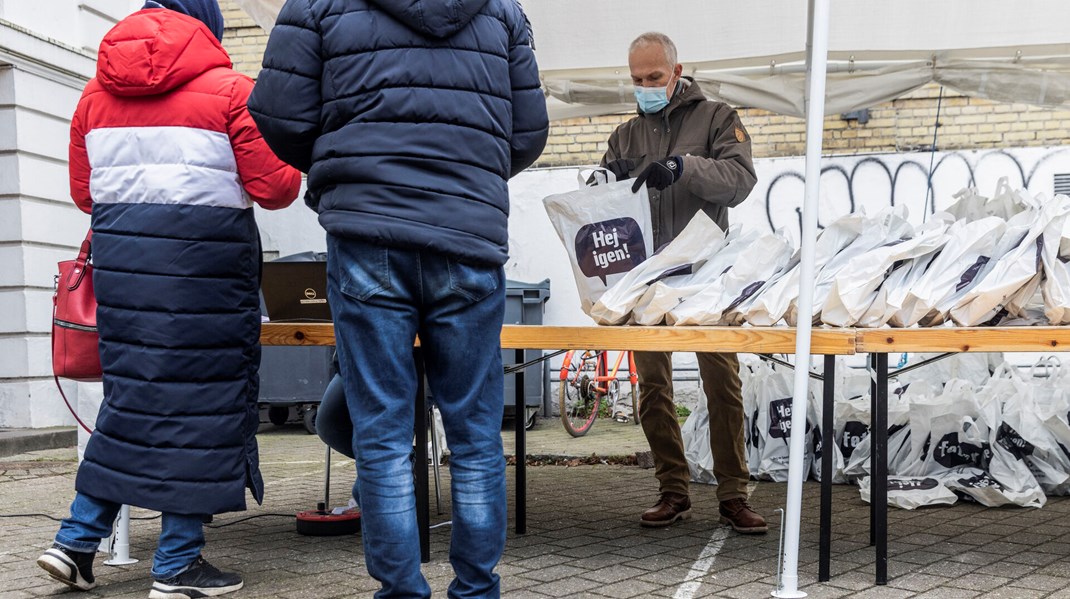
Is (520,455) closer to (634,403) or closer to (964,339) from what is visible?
(964,339)

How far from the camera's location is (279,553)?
4.02 meters

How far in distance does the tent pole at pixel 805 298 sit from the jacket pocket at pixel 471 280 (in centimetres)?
100

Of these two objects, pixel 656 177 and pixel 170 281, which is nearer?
pixel 170 281

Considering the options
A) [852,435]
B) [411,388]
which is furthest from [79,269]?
[852,435]

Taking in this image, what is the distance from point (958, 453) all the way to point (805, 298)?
2.48 meters

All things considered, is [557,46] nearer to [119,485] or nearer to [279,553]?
[279,553]

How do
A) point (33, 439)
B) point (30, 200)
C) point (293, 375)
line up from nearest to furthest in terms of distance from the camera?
point (33, 439) → point (30, 200) → point (293, 375)

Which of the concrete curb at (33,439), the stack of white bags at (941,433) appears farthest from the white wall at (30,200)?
the stack of white bags at (941,433)

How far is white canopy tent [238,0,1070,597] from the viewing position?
17.8 ft

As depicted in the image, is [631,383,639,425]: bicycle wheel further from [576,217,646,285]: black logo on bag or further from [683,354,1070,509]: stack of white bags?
[576,217,646,285]: black logo on bag

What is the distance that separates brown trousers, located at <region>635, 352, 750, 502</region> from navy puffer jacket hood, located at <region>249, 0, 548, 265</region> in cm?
198

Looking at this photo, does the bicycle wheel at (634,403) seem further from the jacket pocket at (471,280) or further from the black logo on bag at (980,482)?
the jacket pocket at (471,280)

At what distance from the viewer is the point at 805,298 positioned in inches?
123

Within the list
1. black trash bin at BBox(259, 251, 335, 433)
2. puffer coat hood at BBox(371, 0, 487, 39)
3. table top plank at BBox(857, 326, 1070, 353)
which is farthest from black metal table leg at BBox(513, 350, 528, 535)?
black trash bin at BBox(259, 251, 335, 433)
